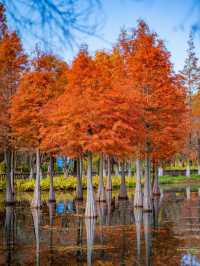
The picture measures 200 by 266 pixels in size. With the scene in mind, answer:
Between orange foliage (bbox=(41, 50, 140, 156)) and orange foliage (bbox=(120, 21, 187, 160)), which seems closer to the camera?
orange foliage (bbox=(41, 50, 140, 156))

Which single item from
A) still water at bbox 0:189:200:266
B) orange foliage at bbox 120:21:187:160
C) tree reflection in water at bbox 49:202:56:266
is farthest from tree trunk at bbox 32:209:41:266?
orange foliage at bbox 120:21:187:160

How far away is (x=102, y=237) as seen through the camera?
1792cm

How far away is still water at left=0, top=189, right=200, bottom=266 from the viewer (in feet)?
45.9

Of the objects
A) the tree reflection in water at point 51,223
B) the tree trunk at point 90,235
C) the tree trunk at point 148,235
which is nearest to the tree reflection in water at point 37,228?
the tree reflection in water at point 51,223

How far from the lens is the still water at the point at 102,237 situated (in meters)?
14.0

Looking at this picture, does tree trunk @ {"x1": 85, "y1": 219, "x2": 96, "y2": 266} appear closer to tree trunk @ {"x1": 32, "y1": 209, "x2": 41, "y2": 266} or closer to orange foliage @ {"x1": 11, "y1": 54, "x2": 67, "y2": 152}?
A: tree trunk @ {"x1": 32, "y1": 209, "x2": 41, "y2": 266}

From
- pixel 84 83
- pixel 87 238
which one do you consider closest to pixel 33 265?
pixel 87 238

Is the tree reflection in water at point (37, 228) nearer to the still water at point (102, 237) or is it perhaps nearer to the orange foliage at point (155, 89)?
the still water at point (102, 237)

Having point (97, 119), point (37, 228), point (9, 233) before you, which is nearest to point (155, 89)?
point (97, 119)

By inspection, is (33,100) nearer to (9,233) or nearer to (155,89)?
(155,89)

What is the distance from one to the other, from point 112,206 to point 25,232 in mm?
11906

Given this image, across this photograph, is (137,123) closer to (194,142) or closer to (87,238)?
(87,238)

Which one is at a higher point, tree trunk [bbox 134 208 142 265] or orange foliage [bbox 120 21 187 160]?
orange foliage [bbox 120 21 187 160]

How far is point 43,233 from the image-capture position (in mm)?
19031
